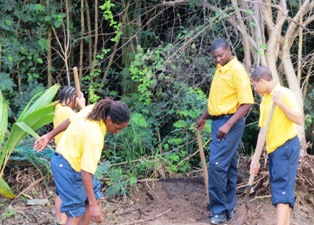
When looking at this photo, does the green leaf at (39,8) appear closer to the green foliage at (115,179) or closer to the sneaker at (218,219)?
the green foliage at (115,179)

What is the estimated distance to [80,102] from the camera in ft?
19.9

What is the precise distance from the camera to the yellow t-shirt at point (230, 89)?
6375mm

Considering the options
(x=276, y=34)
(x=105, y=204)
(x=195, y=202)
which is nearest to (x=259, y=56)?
(x=276, y=34)

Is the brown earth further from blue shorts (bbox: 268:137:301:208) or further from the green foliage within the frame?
blue shorts (bbox: 268:137:301:208)

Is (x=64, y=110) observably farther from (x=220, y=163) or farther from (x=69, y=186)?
(x=220, y=163)

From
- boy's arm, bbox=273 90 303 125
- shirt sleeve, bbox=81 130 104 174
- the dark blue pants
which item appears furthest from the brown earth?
shirt sleeve, bbox=81 130 104 174

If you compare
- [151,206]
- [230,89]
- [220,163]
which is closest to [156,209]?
[151,206]

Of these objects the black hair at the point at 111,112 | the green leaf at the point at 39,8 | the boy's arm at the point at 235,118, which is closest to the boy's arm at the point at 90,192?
the black hair at the point at 111,112

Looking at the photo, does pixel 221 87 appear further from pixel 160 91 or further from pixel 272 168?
pixel 160 91

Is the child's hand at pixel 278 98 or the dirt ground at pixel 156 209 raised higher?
the child's hand at pixel 278 98

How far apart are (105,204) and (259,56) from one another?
2566 millimetres

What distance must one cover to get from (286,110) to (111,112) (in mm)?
1636

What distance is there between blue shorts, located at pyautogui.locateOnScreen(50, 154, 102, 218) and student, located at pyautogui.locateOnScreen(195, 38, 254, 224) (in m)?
1.86

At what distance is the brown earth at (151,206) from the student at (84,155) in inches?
67.6
